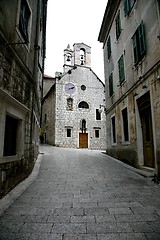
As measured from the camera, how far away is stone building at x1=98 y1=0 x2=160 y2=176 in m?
6.17

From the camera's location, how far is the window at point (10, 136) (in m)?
4.73

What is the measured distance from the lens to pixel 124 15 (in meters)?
9.05

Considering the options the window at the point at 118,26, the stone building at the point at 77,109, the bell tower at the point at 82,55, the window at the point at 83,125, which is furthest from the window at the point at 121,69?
the bell tower at the point at 82,55

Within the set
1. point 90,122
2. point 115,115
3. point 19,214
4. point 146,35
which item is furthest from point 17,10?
point 90,122

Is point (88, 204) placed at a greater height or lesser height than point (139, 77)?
lesser

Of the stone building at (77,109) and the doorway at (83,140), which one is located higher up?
the stone building at (77,109)

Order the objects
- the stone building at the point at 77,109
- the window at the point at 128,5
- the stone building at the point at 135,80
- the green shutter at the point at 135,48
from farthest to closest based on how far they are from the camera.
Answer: the stone building at the point at 77,109, the window at the point at 128,5, the green shutter at the point at 135,48, the stone building at the point at 135,80

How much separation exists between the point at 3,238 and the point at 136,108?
6879 millimetres

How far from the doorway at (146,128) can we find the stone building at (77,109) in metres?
15.2

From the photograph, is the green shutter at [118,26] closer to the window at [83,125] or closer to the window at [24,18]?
the window at [24,18]

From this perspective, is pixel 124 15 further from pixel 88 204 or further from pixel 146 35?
pixel 88 204

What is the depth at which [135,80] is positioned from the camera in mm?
7809

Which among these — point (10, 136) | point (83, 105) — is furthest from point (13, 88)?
point (83, 105)

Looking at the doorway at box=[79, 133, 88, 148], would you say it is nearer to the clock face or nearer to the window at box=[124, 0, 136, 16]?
the clock face
